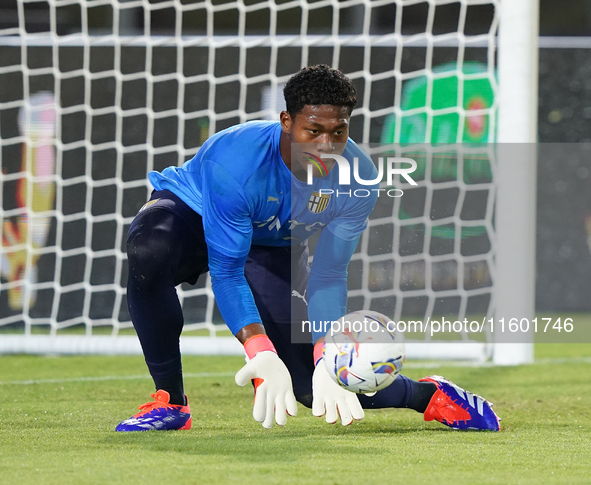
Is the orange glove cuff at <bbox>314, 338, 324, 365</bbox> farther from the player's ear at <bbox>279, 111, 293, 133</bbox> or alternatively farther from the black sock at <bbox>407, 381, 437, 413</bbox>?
the player's ear at <bbox>279, 111, 293, 133</bbox>

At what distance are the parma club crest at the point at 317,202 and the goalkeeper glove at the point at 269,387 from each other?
0.64 m

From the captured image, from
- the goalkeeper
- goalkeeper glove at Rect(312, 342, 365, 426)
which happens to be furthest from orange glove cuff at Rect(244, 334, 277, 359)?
goalkeeper glove at Rect(312, 342, 365, 426)

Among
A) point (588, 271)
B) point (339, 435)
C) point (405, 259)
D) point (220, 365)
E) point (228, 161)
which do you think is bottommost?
point (588, 271)

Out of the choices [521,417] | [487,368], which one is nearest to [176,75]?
[487,368]

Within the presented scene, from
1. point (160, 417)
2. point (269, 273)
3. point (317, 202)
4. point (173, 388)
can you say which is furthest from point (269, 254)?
point (160, 417)

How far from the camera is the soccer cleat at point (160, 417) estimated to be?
283 cm

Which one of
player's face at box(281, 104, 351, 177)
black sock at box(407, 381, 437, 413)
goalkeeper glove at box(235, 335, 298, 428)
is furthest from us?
black sock at box(407, 381, 437, 413)

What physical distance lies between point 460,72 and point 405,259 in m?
1.33

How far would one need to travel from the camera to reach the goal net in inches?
214

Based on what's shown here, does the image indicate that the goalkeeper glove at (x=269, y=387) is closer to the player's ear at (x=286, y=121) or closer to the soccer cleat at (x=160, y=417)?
the soccer cleat at (x=160, y=417)

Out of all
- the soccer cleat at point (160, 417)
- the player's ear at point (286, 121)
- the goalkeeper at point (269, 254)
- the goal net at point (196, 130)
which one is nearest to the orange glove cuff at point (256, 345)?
the goalkeeper at point (269, 254)

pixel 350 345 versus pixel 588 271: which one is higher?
pixel 350 345

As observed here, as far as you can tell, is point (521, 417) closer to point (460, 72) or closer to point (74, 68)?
point (460, 72)

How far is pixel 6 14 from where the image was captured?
19.7ft
